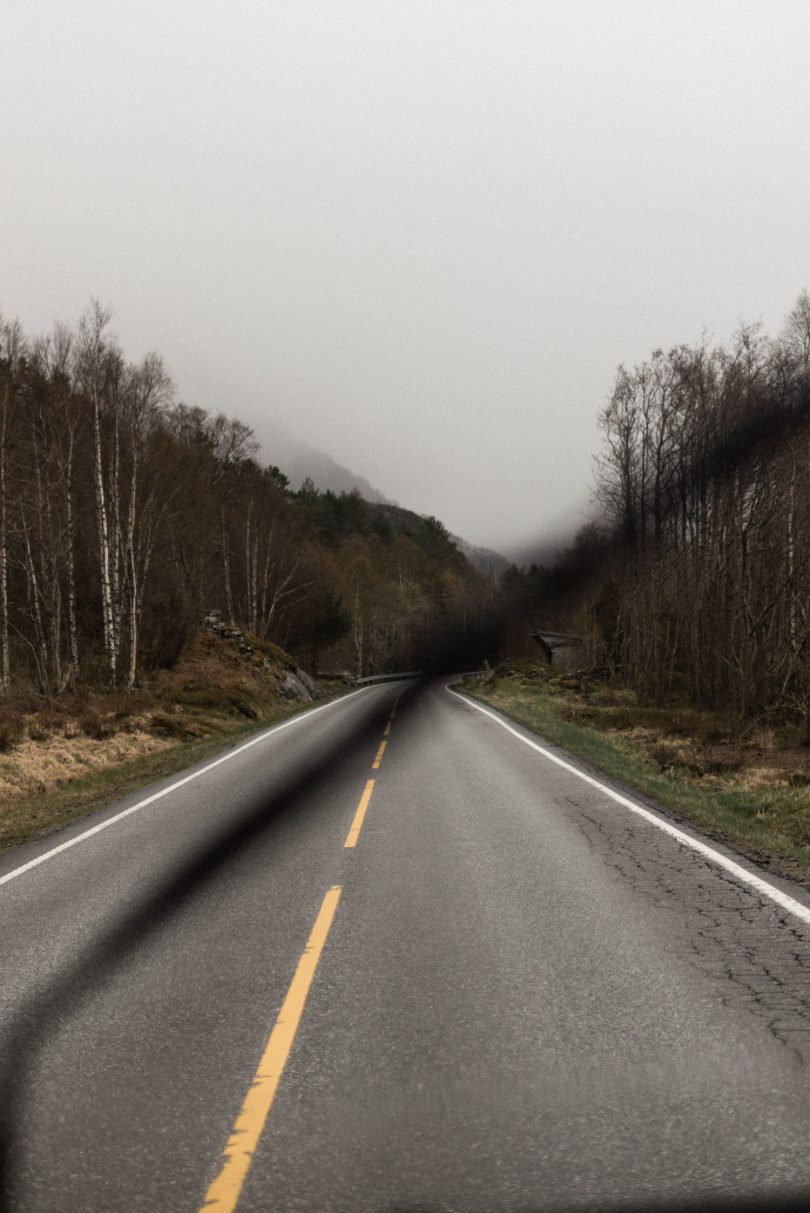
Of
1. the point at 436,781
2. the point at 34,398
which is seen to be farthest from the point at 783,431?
the point at 34,398

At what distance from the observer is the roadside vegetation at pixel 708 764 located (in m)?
8.77

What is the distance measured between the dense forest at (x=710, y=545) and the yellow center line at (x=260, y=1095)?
16528 millimetres

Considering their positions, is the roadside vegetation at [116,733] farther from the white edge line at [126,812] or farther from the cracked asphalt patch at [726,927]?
the cracked asphalt patch at [726,927]

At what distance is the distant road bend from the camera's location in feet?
9.66

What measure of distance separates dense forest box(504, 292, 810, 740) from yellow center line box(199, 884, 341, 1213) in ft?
54.2

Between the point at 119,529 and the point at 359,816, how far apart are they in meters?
20.8

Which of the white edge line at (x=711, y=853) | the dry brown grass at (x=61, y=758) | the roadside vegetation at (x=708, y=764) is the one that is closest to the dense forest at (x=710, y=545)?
the roadside vegetation at (x=708, y=764)

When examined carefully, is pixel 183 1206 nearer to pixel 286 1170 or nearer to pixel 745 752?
pixel 286 1170

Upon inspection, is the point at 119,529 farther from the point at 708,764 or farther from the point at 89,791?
the point at 708,764

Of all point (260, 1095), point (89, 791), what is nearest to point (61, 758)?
point (89, 791)

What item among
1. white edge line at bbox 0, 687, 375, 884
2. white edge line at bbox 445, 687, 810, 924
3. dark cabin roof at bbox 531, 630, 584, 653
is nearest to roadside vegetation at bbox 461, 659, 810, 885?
white edge line at bbox 445, 687, 810, 924

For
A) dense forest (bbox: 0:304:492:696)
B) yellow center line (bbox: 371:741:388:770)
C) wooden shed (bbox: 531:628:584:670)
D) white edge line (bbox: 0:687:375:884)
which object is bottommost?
white edge line (bbox: 0:687:375:884)

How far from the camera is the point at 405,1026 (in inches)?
164

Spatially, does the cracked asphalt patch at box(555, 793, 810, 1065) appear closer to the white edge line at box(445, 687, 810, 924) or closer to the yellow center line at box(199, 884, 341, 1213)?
the white edge line at box(445, 687, 810, 924)
